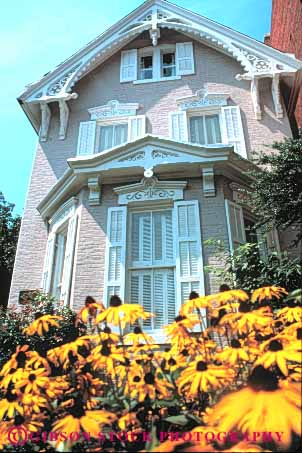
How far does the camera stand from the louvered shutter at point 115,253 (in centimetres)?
717

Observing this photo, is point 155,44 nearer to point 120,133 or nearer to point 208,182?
point 120,133

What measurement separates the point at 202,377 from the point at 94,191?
236 inches

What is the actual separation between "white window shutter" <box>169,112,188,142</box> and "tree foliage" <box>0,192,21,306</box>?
8.14 meters

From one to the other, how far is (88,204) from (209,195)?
8.44 feet

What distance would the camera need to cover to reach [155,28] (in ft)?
38.7

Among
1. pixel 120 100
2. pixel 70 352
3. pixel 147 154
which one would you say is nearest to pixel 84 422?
pixel 70 352

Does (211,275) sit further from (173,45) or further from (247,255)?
(173,45)

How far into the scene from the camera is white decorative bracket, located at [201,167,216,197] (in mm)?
7809

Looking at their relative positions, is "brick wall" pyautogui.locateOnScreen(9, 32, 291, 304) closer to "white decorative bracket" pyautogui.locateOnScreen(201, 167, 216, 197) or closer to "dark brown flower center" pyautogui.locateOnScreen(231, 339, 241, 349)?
"white decorative bracket" pyautogui.locateOnScreen(201, 167, 216, 197)

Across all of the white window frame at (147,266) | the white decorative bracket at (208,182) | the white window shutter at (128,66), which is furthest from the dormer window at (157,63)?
the white window frame at (147,266)

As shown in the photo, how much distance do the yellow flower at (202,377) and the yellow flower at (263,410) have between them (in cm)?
46

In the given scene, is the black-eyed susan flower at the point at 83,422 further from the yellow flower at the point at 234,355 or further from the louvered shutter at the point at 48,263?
the louvered shutter at the point at 48,263

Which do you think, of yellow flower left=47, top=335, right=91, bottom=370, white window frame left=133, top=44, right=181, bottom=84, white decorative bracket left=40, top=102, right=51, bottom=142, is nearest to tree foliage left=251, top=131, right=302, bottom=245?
yellow flower left=47, top=335, right=91, bottom=370

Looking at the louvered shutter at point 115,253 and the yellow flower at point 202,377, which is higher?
the louvered shutter at point 115,253
